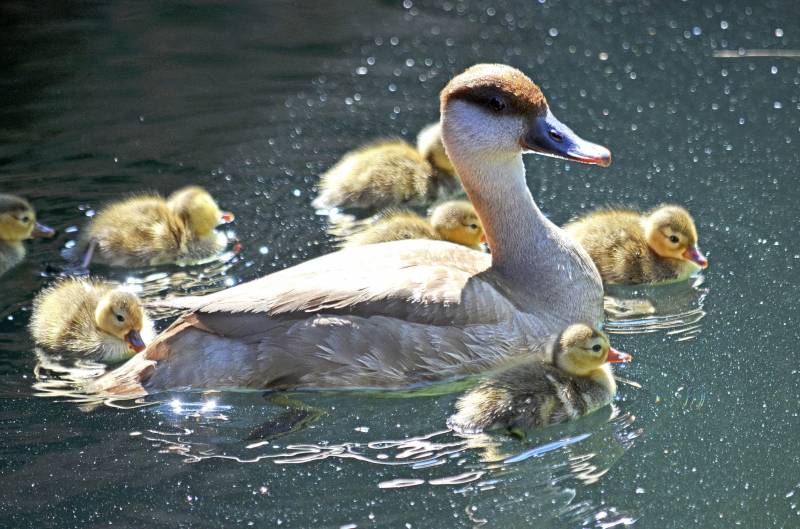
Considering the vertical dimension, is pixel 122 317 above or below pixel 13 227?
below

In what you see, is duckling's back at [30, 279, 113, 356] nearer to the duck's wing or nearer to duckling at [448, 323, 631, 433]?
the duck's wing

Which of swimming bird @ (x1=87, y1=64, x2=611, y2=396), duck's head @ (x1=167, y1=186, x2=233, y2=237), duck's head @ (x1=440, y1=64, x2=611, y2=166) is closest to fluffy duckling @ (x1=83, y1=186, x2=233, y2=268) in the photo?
duck's head @ (x1=167, y1=186, x2=233, y2=237)

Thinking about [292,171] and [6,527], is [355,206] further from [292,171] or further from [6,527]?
[6,527]

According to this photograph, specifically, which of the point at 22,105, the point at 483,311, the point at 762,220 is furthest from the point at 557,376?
the point at 22,105

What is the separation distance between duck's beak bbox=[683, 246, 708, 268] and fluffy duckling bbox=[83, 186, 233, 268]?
2226mm

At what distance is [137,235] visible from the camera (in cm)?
558

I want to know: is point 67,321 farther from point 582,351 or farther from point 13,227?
point 582,351

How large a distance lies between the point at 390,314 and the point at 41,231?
222 centimetres

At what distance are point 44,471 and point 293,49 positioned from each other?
180 inches

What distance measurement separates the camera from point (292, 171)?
650cm

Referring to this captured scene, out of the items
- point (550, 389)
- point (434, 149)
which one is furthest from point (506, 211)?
point (434, 149)

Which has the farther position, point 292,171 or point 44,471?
point 292,171

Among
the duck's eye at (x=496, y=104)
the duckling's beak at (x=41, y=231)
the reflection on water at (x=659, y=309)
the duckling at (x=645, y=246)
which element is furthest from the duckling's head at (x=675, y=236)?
the duckling's beak at (x=41, y=231)

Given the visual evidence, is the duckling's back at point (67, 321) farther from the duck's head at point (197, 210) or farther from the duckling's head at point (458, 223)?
the duckling's head at point (458, 223)
